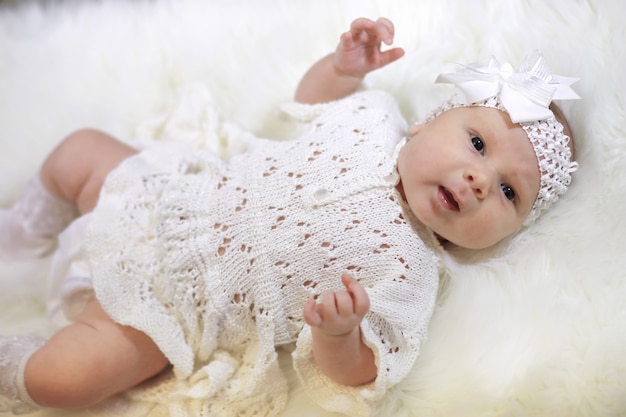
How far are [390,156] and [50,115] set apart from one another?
0.88 meters

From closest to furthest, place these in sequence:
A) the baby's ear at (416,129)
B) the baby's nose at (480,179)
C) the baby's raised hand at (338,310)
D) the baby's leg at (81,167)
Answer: the baby's raised hand at (338,310)
the baby's nose at (480,179)
the baby's ear at (416,129)
the baby's leg at (81,167)

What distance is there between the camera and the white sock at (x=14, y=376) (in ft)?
3.54

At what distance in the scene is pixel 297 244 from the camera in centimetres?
111

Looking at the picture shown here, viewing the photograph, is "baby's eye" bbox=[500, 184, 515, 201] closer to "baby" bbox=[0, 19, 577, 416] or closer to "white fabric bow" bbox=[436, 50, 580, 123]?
"baby" bbox=[0, 19, 577, 416]

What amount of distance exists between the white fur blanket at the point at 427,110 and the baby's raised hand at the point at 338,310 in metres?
0.24

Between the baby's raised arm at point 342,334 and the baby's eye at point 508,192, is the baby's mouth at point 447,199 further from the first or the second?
the baby's raised arm at point 342,334

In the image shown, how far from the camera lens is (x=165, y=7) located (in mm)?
1629

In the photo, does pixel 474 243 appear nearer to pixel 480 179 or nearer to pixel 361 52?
pixel 480 179

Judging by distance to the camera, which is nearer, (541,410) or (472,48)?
(541,410)

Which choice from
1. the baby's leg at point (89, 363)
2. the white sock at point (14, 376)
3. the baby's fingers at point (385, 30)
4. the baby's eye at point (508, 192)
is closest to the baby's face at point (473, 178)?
the baby's eye at point (508, 192)

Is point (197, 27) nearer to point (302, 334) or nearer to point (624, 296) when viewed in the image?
point (302, 334)

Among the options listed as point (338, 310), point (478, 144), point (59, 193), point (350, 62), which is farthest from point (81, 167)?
point (478, 144)

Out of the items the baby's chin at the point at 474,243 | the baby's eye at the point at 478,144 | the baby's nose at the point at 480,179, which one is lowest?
the baby's chin at the point at 474,243

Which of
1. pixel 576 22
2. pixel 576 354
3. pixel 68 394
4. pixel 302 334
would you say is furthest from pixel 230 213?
pixel 576 22
